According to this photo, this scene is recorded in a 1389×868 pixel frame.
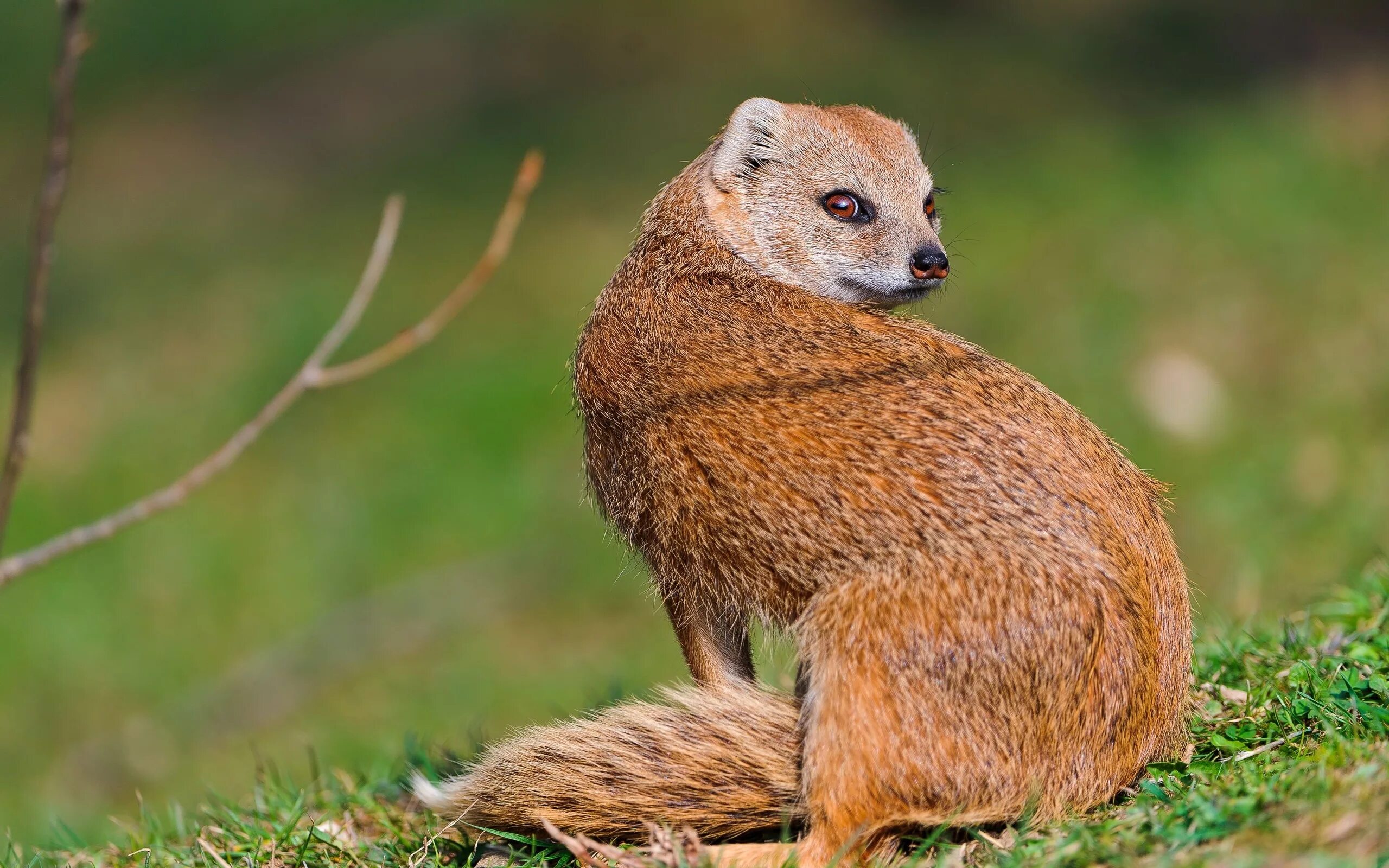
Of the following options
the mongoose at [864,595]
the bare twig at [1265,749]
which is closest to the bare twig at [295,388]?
the mongoose at [864,595]

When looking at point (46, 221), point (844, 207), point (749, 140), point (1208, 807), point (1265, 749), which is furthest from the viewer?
point (749, 140)

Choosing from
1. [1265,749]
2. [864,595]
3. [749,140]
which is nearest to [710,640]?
[864,595]

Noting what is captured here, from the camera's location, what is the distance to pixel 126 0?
663 inches

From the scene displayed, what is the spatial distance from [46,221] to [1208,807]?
260 cm

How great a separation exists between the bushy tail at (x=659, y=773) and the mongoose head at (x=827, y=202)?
1.53 metres

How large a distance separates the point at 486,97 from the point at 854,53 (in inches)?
139

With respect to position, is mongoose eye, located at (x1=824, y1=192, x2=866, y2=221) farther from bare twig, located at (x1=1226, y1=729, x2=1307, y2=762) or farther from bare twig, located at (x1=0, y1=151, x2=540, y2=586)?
bare twig, located at (x1=1226, y1=729, x2=1307, y2=762)

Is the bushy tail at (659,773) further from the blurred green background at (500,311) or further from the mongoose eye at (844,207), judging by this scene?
the mongoose eye at (844,207)

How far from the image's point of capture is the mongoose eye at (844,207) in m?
4.66

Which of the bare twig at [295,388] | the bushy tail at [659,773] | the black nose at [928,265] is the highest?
the black nose at [928,265]

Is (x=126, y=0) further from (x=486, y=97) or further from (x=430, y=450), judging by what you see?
(x=430, y=450)

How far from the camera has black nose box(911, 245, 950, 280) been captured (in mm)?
4445

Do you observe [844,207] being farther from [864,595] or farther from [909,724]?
[909,724]

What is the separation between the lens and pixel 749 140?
15.8ft
